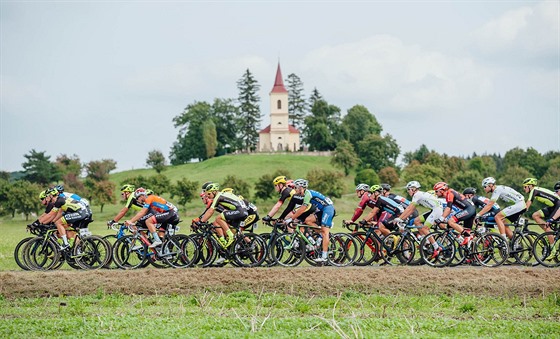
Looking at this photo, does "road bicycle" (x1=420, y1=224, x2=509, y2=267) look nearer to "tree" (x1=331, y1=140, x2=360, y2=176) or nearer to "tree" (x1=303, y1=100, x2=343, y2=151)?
"tree" (x1=331, y1=140, x2=360, y2=176)

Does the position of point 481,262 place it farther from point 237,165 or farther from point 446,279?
point 237,165

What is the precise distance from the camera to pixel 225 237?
20.1m

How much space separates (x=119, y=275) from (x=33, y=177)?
8480 centimetres

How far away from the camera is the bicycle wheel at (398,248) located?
20.3 m

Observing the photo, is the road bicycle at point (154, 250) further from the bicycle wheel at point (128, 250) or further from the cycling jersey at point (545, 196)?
the cycling jersey at point (545, 196)

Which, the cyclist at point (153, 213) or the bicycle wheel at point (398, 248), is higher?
the cyclist at point (153, 213)

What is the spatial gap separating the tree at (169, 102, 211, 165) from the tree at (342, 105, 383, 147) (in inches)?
925

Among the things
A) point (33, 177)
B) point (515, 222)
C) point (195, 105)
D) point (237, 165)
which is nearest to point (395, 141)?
point (237, 165)

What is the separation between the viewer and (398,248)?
66.8 ft

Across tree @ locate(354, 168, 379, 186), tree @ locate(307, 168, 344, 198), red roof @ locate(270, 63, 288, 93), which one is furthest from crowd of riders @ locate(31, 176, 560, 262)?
red roof @ locate(270, 63, 288, 93)

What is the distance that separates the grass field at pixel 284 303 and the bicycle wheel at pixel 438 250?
980 mm

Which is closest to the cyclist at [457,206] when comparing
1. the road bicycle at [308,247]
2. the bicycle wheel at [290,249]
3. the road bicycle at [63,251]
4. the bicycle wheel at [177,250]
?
the road bicycle at [308,247]

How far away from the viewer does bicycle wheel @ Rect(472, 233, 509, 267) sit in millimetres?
20219

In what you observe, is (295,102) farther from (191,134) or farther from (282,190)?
(282,190)
